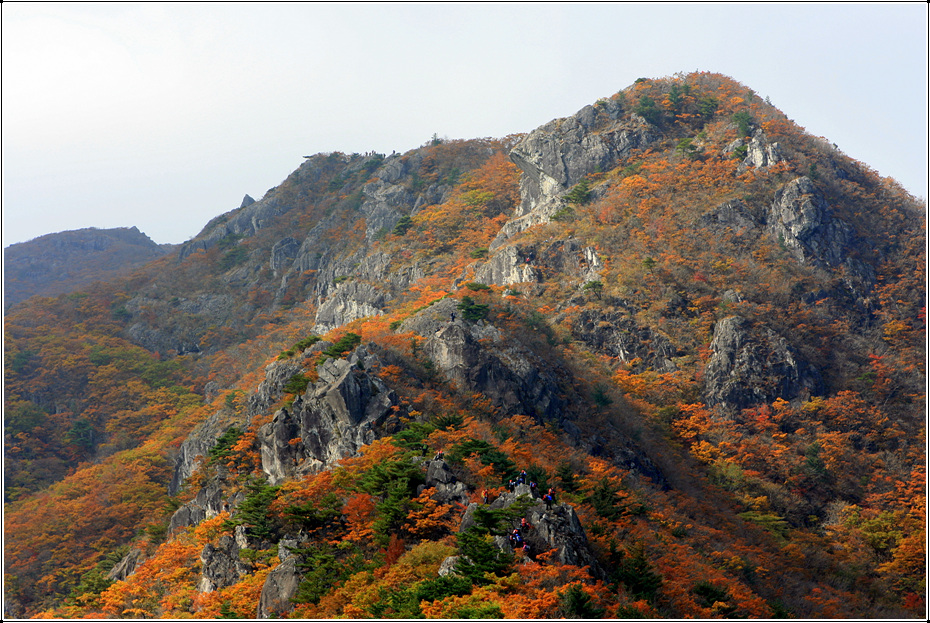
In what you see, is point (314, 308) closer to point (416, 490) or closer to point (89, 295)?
point (89, 295)

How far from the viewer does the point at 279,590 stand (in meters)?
21.8

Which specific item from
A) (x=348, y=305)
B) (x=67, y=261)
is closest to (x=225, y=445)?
(x=348, y=305)

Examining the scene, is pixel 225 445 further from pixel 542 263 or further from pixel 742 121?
pixel 742 121


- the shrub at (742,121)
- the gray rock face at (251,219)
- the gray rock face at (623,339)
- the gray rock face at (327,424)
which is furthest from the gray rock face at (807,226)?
the gray rock face at (251,219)

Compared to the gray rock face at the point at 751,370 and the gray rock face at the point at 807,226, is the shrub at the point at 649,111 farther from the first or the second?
the gray rock face at the point at 751,370

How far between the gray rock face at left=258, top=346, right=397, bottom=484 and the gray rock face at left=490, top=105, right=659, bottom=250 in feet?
103

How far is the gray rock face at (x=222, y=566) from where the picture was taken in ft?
80.1

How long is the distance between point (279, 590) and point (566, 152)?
50.6 metres

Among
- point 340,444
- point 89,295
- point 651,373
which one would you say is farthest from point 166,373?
point 651,373

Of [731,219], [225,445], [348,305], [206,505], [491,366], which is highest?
[731,219]

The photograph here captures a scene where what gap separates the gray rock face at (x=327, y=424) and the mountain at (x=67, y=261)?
78.6 m

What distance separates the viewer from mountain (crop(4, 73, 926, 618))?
74.4 ft

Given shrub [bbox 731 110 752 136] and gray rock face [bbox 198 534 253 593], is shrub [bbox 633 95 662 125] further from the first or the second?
gray rock face [bbox 198 534 253 593]

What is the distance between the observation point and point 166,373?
208 ft
